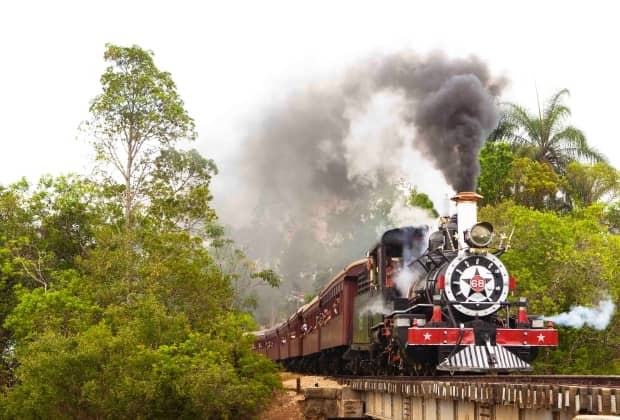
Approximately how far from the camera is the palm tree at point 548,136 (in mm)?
47625

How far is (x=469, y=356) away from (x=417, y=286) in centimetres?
269

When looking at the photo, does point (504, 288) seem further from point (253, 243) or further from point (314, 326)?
point (253, 243)

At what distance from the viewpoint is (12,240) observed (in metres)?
33.9

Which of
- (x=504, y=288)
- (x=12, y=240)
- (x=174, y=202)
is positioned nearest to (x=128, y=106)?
(x=174, y=202)

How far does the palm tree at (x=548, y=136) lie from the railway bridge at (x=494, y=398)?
99.5 feet

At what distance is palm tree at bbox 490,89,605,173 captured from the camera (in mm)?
47625

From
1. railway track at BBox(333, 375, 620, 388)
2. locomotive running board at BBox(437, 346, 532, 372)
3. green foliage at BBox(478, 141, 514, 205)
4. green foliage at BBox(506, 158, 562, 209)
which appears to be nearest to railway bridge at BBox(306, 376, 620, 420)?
railway track at BBox(333, 375, 620, 388)

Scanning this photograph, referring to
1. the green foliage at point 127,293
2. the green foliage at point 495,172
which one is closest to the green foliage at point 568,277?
the green foliage at point 127,293

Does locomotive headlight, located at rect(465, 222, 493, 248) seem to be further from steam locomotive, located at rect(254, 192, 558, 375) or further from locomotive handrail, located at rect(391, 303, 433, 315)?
locomotive handrail, located at rect(391, 303, 433, 315)

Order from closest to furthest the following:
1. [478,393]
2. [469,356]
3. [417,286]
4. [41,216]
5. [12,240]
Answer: [478,393], [469,356], [417,286], [12,240], [41,216]

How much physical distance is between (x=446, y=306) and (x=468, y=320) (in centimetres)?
59

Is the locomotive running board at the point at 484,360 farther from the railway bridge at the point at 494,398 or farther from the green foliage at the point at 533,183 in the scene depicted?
the green foliage at the point at 533,183

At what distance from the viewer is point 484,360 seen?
52.6 ft

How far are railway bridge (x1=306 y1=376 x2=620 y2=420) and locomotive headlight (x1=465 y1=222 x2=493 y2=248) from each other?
2.65 meters
